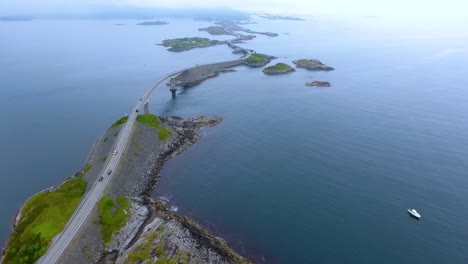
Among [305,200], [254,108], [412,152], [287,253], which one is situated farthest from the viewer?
[254,108]

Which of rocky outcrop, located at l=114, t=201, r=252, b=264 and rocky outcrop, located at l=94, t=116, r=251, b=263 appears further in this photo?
rocky outcrop, located at l=94, t=116, r=251, b=263

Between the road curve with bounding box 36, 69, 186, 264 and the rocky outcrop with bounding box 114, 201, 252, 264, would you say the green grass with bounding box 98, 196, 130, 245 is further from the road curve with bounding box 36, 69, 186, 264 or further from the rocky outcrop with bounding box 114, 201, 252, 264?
the rocky outcrop with bounding box 114, 201, 252, 264

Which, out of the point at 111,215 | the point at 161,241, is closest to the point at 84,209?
the point at 111,215

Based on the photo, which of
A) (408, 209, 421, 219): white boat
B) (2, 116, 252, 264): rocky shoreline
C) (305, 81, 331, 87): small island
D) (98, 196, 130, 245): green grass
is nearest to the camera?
(2, 116, 252, 264): rocky shoreline

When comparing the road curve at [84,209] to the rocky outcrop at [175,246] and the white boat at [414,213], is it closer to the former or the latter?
the rocky outcrop at [175,246]

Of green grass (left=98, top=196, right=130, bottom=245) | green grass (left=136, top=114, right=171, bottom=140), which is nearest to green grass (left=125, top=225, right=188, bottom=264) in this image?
green grass (left=98, top=196, right=130, bottom=245)

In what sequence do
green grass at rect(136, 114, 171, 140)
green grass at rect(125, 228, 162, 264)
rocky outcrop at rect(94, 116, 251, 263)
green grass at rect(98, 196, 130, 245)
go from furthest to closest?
green grass at rect(136, 114, 171, 140) < green grass at rect(98, 196, 130, 245) < rocky outcrop at rect(94, 116, 251, 263) < green grass at rect(125, 228, 162, 264)

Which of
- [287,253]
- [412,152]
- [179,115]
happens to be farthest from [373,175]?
[179,115]

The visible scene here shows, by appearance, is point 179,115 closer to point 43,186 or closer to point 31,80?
point 43,186
